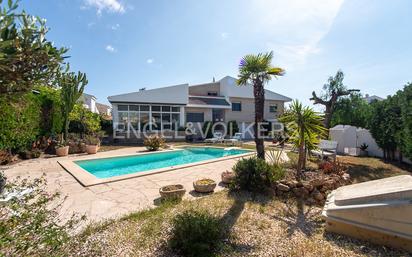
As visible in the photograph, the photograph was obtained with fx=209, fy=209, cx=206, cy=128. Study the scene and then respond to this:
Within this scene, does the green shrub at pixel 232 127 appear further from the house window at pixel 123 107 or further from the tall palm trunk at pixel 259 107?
the tall palm trunk at pixel 259 107

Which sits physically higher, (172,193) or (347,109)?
(347,109)

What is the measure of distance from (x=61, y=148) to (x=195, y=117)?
1525cm

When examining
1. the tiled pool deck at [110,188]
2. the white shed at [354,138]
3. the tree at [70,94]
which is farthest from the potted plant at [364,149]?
the tree at [70,94]

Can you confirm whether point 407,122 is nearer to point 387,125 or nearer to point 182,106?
point 387,125

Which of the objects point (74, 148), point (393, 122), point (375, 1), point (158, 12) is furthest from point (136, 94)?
point (393, 122)

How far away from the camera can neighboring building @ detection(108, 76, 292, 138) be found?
70.7ft

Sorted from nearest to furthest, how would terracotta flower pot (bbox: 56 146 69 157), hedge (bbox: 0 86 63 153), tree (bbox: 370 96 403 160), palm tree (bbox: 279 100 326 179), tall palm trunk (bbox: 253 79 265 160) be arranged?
palm tree (bbox: 279 100 326 179)
tall palm trunk (bbox: 253 79 265 160)
hedge (bbox: 0 86 63 153)
tree (bbox: 370 96 403 160)
terracotta flower pot (bbox: 56 146 69 157)

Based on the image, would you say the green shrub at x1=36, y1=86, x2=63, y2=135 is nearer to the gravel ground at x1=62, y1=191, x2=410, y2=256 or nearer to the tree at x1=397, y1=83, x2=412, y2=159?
the gravel ground at x1=62, y1=191, x2=410, y2=256

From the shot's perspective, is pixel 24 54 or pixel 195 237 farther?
pixel 195 237

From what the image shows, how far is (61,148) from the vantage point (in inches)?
505

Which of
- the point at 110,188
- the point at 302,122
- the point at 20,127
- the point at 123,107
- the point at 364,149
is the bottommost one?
the point at 110,188

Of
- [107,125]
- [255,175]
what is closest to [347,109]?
[255,175]

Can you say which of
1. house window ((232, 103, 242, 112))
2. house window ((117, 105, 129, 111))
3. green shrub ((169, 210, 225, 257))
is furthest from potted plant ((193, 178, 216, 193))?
house window ((232, 103, 242, 112))

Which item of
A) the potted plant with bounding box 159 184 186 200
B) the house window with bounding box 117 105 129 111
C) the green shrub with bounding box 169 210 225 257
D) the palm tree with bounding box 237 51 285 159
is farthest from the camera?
the house window with bounding box 117 105 129 111
